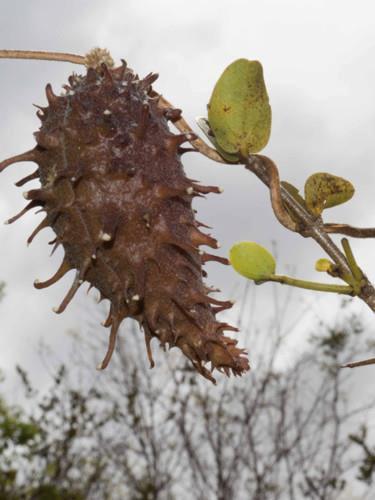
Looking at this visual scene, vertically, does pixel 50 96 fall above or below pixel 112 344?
above

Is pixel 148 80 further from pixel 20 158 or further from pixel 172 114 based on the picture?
pixel 20 158

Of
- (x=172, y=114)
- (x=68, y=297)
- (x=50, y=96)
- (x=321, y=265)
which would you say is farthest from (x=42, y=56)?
(x=321, y=265)

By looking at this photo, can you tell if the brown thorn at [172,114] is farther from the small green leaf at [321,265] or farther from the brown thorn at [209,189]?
the small green leaf at [321,265]

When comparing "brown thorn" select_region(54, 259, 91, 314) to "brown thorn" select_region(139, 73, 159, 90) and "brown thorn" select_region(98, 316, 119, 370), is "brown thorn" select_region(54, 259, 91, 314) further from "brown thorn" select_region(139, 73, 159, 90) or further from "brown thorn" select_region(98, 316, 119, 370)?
"brown thorn" select_region(139, 73, 159, 90)

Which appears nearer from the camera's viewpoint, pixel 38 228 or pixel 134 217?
pixel 134 217

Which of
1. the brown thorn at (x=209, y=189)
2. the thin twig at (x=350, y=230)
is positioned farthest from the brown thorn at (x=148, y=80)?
the thin twig at (x=350, y=230)

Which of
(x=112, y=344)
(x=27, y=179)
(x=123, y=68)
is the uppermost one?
(x=123, y=68)

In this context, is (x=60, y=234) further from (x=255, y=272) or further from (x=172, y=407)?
(x=172, y=407)
